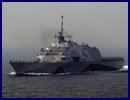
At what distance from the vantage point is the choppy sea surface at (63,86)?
134 feet

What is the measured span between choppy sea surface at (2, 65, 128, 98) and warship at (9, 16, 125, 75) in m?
1.10

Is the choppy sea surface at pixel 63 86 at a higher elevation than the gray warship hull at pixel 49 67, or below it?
below

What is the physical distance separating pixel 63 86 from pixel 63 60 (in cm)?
1270

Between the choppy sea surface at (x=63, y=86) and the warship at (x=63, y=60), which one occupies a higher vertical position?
the warship at (x=63, y=60)

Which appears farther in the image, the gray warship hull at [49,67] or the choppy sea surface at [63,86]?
the gray warship hull at [49,67]

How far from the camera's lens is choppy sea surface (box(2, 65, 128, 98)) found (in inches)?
1603

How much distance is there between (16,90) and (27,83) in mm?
4960

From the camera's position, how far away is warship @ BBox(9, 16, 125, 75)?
57.2 metres

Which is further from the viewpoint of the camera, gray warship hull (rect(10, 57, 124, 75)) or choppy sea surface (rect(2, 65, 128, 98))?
gray warship hull (rect(10, 57, 124, 75))

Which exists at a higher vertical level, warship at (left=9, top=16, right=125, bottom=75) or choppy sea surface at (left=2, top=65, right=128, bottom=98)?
warship at (left=9, top=16, right=125, bottom=75)

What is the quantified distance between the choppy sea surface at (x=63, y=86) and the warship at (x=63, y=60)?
1098 mm

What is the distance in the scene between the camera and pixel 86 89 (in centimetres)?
4409

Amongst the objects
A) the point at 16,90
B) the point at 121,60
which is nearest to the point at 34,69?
the point at 16,90

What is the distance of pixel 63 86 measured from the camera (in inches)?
1834
